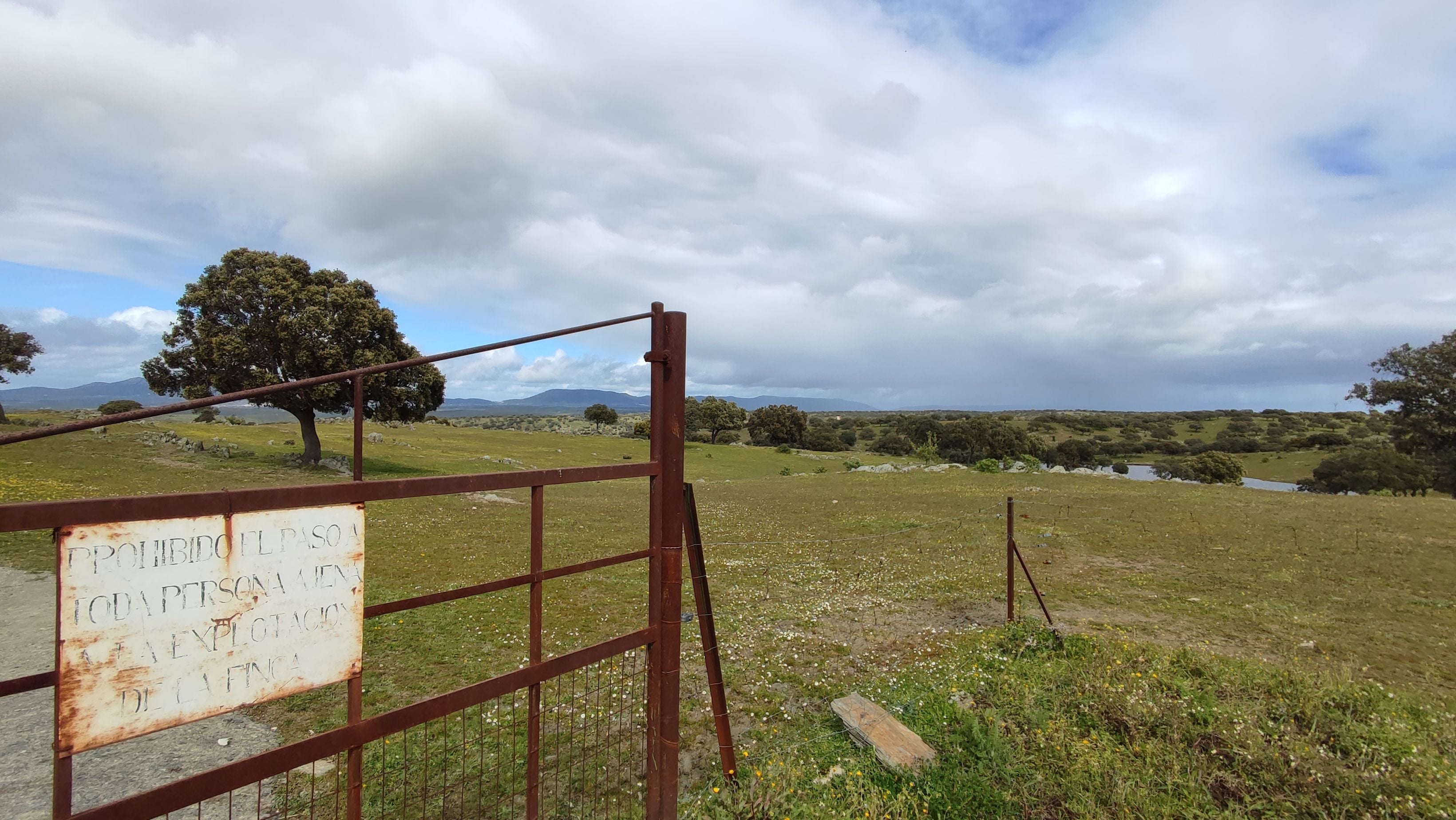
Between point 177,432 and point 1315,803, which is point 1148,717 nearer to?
point 1315,803

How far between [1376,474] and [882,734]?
187 feet

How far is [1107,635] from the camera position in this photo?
32.4 feet

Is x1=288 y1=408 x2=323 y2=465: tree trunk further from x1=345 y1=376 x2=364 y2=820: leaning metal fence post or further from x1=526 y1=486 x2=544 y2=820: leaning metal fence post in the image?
x1=345 y1=376 x2=364 y2=820: leaning metal fence post

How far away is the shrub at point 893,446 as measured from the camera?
87369mm

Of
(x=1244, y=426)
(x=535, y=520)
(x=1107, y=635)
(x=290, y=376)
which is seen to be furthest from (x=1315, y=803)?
(x=1244, y=426)

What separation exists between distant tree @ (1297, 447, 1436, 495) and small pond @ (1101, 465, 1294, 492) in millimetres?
2375

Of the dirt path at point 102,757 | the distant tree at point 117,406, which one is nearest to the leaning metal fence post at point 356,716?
the dirt path at point 102,757

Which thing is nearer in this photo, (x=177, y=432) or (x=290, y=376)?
(x=290, y=376)

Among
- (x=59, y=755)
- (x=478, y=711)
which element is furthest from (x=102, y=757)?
(x=59, y=755)

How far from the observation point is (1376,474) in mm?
43656

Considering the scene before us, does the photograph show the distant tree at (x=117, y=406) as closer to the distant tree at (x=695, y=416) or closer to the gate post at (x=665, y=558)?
the distant tree at (x=695, y=416)

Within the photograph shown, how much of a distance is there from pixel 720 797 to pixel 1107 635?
294 inches

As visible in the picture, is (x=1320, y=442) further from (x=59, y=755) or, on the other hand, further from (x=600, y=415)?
(x=59, y=755)

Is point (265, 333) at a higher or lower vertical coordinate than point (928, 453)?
higher
